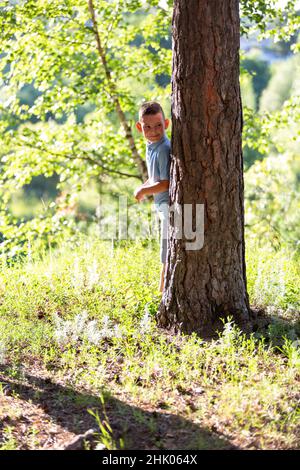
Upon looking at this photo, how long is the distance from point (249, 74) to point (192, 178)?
612 centimetres

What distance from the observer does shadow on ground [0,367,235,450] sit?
337cm

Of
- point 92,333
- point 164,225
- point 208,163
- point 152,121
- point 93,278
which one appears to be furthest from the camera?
point 93,278

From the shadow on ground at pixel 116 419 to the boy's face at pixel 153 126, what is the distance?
2.14 meters

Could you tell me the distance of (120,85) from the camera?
10.1 meters

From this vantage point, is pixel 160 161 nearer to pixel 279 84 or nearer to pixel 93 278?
pixel 93 278

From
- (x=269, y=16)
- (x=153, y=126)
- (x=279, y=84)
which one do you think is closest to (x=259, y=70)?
(x=279, y=84)

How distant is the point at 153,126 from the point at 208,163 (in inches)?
25.8

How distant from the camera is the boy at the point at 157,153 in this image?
4938mm

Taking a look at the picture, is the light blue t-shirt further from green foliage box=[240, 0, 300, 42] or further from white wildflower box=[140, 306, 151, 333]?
green foliage box=[240, 0, 300, 42]

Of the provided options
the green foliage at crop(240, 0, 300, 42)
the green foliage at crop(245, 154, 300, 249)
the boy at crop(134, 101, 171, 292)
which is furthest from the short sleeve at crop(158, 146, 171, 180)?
the green foliage at crop(245, 154, 300, 249)

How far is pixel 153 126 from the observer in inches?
195
